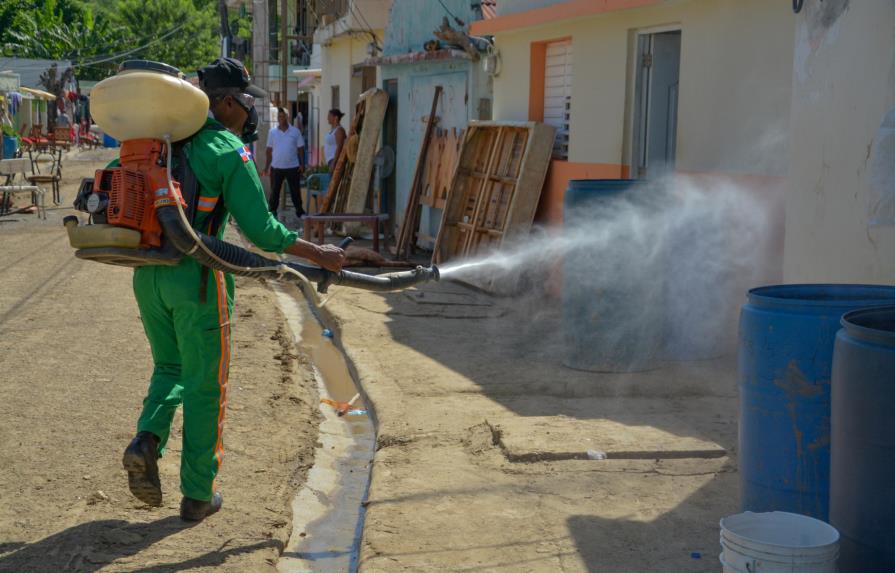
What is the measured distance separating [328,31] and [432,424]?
1638 cm

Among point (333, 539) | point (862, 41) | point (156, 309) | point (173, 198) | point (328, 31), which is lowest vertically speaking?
point (333, 539)

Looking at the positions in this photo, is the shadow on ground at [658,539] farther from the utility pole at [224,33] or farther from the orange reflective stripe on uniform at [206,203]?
the utility pole at [224,33]

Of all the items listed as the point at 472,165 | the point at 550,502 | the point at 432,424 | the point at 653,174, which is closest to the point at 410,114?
the point at 472,165

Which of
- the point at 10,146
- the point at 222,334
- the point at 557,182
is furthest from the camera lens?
the point at 10,146

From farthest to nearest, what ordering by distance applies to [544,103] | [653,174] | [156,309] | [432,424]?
[544,103] < [653,174] < [432,424] < [156,309]

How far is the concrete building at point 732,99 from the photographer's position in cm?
543

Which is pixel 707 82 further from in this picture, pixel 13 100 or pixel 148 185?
pixel 13 100

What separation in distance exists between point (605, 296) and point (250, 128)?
3.33 meters

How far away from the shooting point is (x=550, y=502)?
16.2ft

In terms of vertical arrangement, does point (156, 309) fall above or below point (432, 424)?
above

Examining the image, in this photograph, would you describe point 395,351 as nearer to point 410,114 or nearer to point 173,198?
point 173,198

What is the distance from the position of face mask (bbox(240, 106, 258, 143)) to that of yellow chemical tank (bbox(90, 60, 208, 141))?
Result: 0.45 metres

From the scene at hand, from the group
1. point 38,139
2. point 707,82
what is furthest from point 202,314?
point 38,139

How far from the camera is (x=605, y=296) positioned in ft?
24.3
